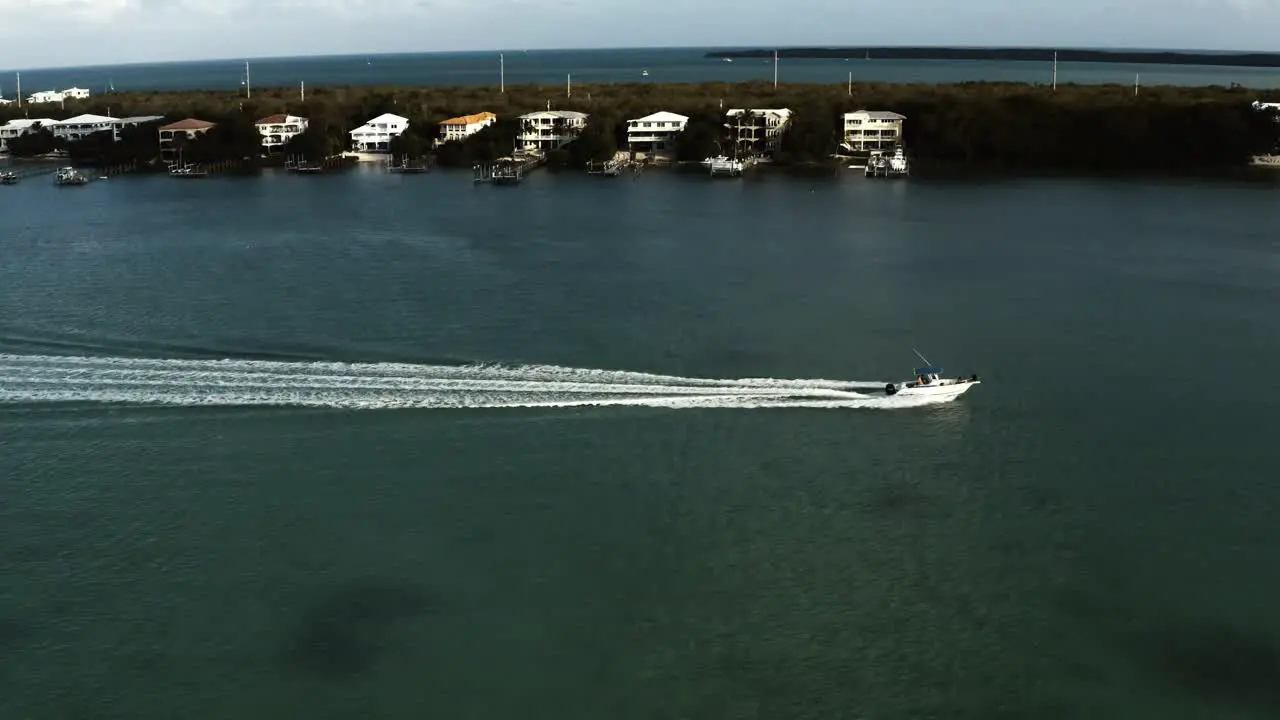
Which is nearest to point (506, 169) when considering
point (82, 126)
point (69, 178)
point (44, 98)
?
point (69, 178)

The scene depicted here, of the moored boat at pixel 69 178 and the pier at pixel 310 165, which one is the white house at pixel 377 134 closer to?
the pier at pixel 310 165

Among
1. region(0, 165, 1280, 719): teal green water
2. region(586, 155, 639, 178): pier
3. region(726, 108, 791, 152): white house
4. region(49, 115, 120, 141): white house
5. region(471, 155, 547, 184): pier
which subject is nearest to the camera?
region(0, 165, 1280, 719): teal green water

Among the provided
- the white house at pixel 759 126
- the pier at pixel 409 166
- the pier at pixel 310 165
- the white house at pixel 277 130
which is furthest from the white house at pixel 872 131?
the white house at pixel 277 130

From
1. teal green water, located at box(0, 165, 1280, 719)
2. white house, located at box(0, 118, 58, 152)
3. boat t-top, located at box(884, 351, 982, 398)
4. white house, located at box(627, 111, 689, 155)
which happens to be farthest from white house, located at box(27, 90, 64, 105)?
boat t-top, located at box(884, 351, 982, 398)

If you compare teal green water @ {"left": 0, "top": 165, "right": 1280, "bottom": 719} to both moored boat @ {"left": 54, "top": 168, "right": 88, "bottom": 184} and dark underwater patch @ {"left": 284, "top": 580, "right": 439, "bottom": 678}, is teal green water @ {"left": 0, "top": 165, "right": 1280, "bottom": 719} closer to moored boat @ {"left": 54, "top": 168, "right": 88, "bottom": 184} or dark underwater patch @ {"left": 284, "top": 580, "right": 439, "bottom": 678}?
dark underwater patch @ {"left": 284, "top": 580, "right": 439, "bottom": 678}

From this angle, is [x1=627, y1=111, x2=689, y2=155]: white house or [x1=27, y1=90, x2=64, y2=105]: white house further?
[x1=27, y1=90, x2=64, y2=105]: white house

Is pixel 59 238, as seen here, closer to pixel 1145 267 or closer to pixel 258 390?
pixel 258 390

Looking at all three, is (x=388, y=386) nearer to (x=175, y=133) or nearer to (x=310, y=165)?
(x=310, y=165)
